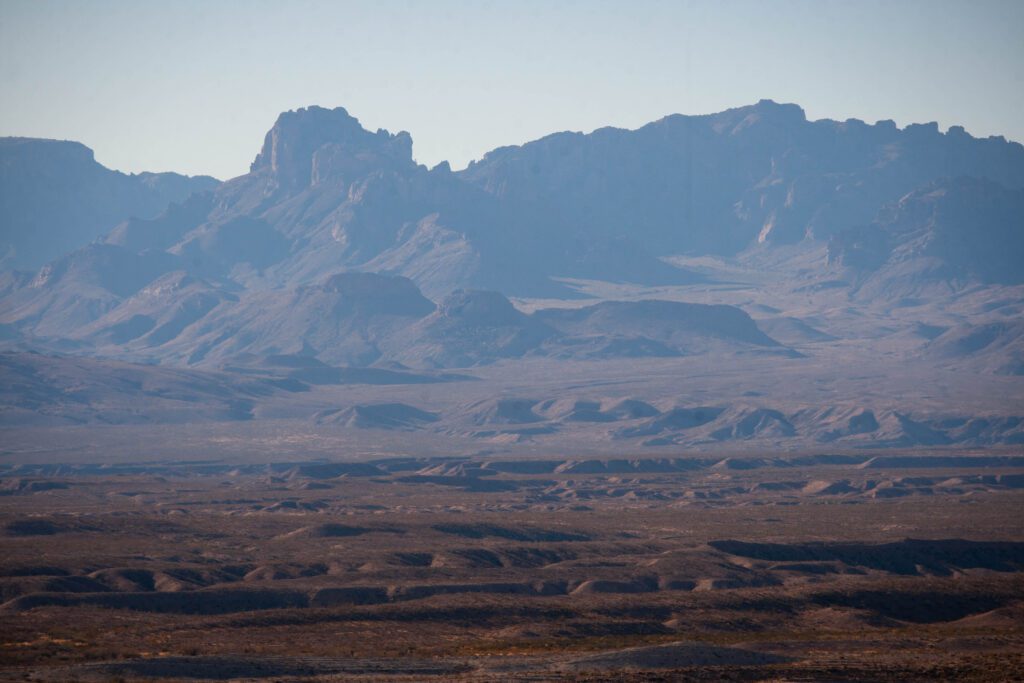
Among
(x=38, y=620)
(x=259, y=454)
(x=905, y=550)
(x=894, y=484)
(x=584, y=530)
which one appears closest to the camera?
(x=38, y=620)

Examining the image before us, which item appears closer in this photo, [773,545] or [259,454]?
[773,545]

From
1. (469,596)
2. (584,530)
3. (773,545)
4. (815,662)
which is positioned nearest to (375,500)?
(584,530)

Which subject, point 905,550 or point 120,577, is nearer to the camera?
point 120,577

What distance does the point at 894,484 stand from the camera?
150750 millimetres

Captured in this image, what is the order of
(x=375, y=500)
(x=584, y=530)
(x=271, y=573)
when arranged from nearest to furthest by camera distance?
(x=271, y=573)
(x=584, y=530)
(x=375, y=500)

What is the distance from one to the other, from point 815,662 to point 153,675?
26.7 meters

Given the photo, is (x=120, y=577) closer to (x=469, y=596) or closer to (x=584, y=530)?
(x=469, y=596)

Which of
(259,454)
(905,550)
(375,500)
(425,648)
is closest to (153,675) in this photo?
(425,648)

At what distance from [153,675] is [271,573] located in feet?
101

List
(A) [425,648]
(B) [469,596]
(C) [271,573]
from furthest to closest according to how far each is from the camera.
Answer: (C) [271,573] < (B) [469,596] < (A) [425,648]

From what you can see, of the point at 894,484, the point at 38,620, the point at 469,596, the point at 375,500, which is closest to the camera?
the point at 38,620

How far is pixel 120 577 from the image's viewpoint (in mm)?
81625

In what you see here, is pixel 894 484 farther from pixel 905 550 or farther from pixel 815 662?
pixel 815 662

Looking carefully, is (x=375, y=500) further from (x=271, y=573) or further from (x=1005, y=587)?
(x=1005, y=587)
